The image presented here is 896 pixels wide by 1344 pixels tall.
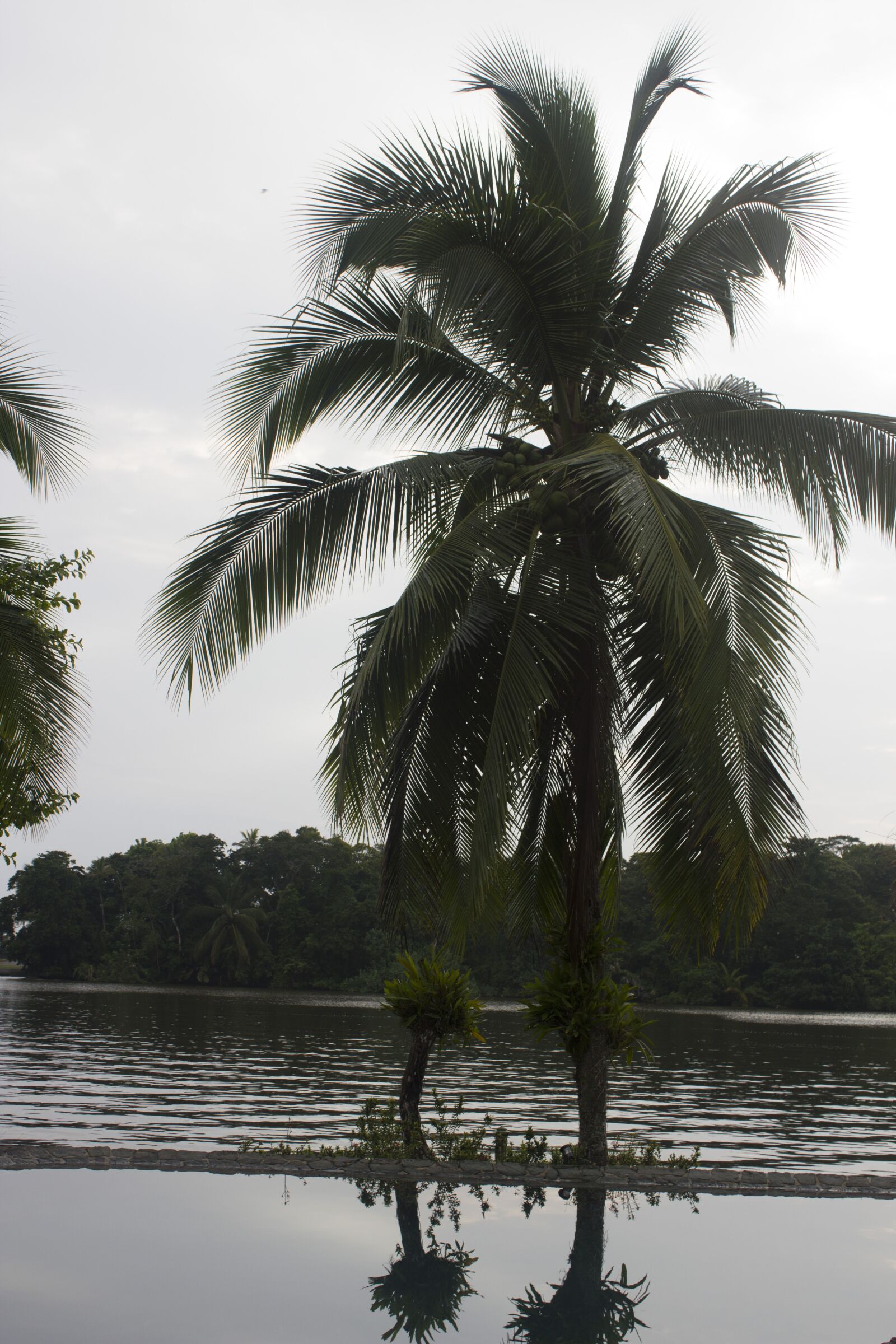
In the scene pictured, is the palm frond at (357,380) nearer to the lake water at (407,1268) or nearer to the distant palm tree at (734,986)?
the lake water at (407,1268)

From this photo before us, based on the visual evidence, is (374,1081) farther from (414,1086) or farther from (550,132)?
(550,132)

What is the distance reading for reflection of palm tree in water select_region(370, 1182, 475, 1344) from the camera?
18.2 feet

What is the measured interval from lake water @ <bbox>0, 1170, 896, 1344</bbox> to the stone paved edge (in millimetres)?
478

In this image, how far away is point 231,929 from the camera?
7219 centimetres

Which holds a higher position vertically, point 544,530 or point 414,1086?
point 544,530

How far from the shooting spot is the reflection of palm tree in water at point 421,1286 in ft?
18.2

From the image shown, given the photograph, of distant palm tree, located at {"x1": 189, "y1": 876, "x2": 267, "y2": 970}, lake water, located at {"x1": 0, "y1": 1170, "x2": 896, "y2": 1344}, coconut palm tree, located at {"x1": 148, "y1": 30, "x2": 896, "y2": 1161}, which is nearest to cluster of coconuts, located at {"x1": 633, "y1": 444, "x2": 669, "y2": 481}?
coconut palm tree, located at {"x1": 148, "y1": 30, "x2": 896, "y2": 1161}

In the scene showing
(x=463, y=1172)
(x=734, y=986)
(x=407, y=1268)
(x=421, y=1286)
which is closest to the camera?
(x=421, y=1286)

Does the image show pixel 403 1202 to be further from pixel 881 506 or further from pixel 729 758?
pixel 881 506

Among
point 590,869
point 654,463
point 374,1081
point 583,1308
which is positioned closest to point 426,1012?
point 590,869

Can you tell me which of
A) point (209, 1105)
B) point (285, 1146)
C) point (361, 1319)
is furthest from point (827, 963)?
point (361, 1319)

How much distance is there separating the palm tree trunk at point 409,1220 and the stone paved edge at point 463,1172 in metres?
0.40

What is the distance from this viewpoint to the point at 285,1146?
9969 millimetres

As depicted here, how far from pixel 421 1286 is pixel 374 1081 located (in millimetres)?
20335
